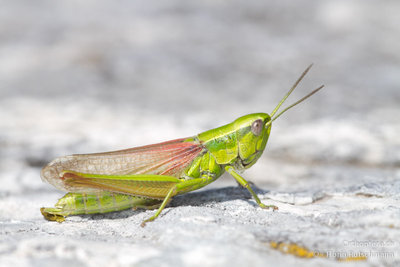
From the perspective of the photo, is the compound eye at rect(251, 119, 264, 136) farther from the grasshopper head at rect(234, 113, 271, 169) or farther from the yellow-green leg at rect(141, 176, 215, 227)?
the yellow-green leg at rect(141, 176, 215, 227)

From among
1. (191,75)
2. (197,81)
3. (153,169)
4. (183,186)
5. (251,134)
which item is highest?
(191,75)

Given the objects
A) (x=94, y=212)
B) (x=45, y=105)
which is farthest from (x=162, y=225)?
(x=45, y=105)

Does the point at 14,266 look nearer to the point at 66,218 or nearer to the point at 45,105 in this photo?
the point at 66,218

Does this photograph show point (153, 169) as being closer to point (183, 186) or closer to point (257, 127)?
point (183, 186)

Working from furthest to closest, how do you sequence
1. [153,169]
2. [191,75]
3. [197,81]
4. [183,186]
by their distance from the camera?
[191,75] → [197,81] → [153,169] → [183,186]

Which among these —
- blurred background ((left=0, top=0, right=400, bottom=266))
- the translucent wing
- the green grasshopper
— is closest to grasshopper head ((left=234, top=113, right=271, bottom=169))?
the green grasshopper

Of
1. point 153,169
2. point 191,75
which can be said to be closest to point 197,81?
point 191,75

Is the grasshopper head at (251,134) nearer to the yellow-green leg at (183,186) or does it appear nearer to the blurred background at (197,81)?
the yellow-green leg at (183,186)
